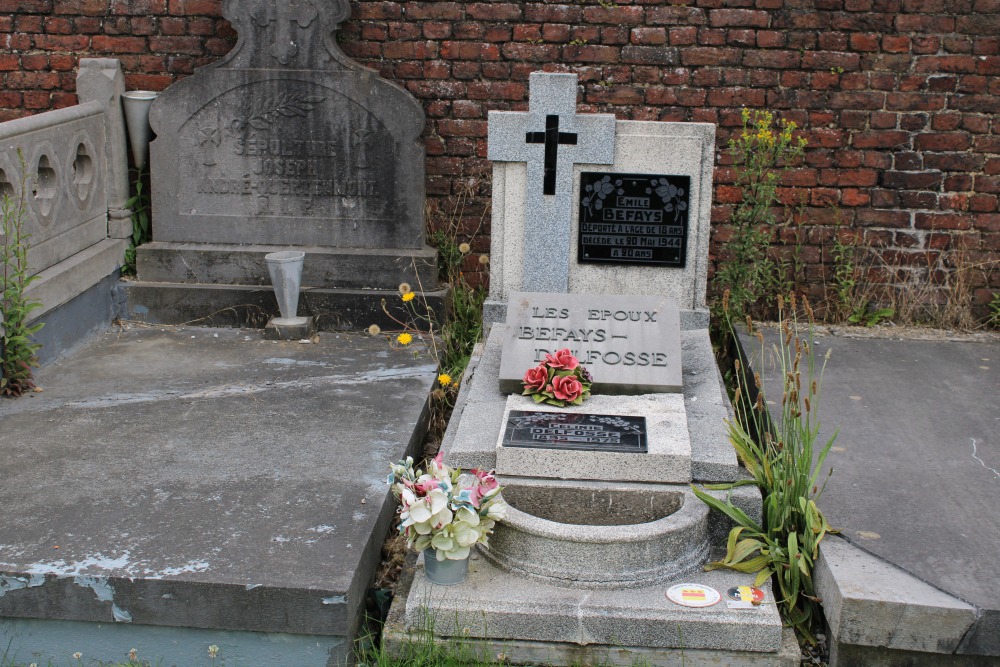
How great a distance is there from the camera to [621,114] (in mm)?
6156

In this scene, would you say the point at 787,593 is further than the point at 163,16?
No

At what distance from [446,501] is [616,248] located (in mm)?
2236

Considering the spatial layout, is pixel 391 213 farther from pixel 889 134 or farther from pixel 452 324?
pixel 889 134

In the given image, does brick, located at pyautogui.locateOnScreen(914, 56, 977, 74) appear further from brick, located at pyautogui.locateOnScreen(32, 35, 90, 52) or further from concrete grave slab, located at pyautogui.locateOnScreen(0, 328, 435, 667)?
brick, located at pyautogui.locateOnScreen(32, 35, 90, 52)

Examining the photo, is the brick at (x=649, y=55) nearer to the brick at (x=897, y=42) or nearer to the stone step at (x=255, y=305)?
the brick at (x=897, y=42)

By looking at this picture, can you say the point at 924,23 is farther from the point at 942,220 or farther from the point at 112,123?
the point at 112,123

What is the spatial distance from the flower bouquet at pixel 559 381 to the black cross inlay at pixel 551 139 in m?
1.20

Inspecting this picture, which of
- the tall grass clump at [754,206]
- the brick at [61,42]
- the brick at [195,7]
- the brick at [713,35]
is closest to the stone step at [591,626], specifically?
the tall grass clump at [754,206]

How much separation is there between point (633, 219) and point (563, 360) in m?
1.21

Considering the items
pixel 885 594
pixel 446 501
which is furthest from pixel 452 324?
pixel 885 594

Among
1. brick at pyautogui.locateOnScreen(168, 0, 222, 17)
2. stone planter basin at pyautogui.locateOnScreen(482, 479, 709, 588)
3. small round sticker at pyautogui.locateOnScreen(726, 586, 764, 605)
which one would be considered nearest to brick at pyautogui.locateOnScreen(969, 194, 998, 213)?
stone planter basin at pyautogui.locateOnScreen(482, 479, 709, 588)

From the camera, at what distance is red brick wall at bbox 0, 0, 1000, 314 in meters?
5.96

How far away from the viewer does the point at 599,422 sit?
3844 mm

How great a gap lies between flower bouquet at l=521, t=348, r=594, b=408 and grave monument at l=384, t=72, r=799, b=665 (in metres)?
0.05
